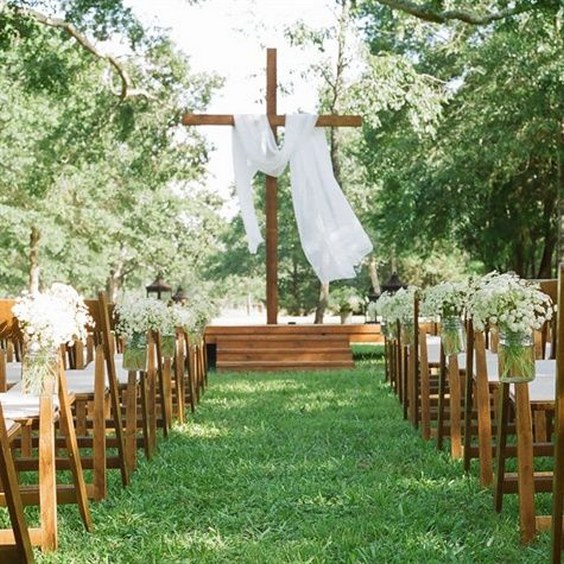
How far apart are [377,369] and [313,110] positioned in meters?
7.11

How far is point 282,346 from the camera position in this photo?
12727 millimetres

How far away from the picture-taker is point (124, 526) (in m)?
4.17

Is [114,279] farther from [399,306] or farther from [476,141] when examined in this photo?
[399,306]

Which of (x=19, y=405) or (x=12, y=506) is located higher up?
(x=19, y=405)

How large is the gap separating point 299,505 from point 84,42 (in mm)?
10912

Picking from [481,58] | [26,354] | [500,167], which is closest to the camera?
[26,354]

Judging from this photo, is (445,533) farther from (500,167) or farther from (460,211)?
(460,211)

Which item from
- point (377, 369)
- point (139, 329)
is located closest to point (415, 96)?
point (377, 369)

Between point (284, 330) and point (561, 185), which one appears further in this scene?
point (561, 185)

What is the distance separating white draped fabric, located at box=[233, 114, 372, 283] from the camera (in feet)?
41.8

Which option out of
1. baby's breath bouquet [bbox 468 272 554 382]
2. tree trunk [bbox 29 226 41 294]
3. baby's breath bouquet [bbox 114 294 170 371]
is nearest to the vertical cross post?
baby's breath bouquet [bbox 114 294 170 371]

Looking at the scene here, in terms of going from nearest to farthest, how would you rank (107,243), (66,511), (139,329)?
(66,511), (139,329), (107,243)

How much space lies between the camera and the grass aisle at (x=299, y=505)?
3.75 metres

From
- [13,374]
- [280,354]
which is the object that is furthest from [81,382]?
[280,354]
